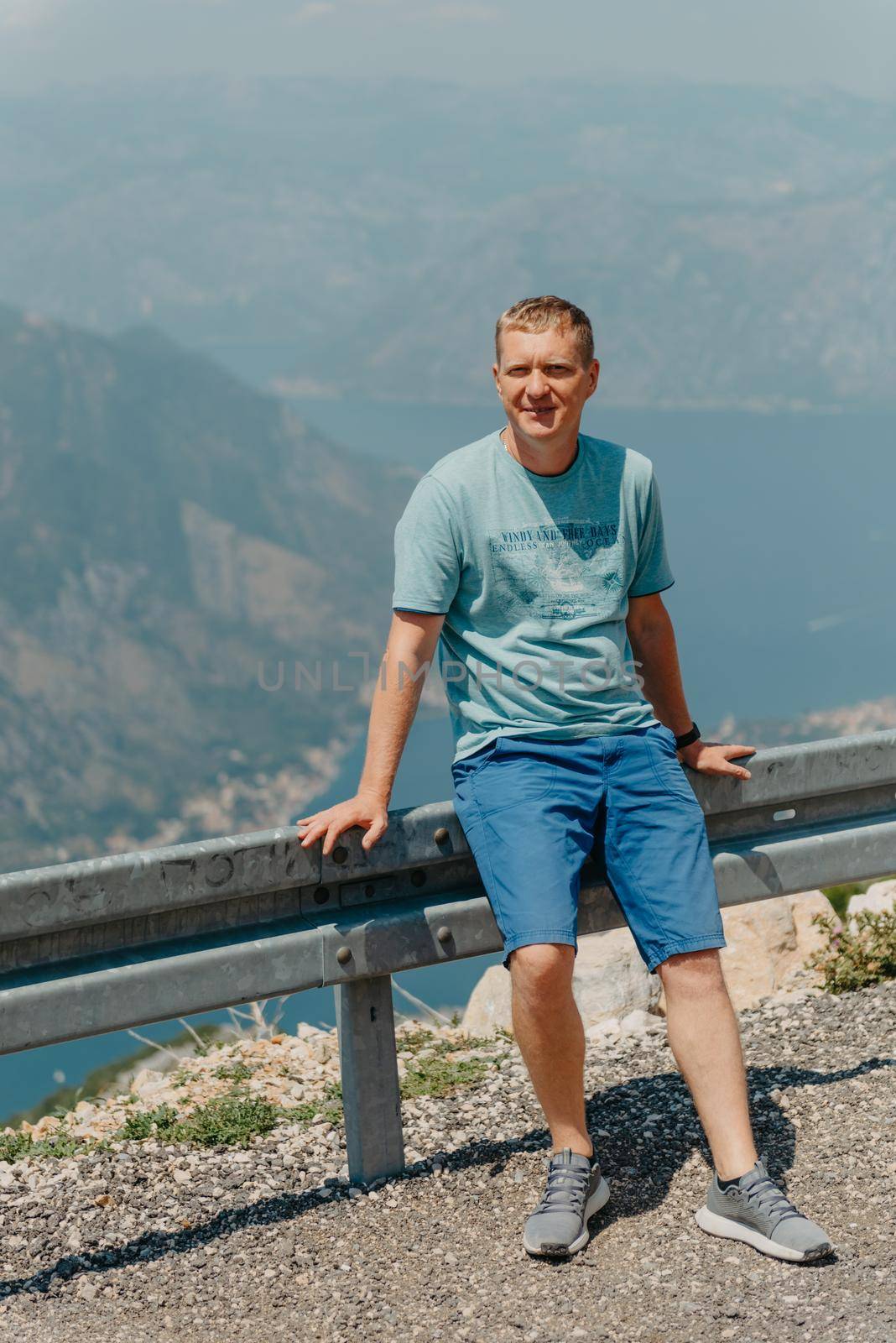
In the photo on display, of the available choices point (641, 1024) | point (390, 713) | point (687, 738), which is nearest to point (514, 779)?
point (390, 713)

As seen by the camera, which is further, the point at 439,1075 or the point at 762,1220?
the point at 439,1075

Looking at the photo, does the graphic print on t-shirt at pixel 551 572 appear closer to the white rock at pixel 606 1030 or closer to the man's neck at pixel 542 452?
the man's neck at pixel 542 452

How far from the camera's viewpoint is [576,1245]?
2469 millimetres

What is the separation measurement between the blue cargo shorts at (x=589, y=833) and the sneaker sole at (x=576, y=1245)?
1.48ft

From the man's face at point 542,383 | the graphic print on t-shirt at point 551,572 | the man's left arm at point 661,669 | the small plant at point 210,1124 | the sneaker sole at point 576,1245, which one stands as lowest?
the small plant at point 210,1124

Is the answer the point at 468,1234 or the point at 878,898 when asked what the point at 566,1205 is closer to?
the point at 468,1234

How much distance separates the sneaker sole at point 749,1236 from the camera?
93.1 inches

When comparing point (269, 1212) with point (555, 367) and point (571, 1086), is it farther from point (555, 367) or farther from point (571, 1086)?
point (555, 367)

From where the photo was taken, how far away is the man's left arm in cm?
296

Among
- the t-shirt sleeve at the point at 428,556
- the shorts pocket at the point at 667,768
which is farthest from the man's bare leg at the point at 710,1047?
the t-shirt sleeve at the point at 428,556

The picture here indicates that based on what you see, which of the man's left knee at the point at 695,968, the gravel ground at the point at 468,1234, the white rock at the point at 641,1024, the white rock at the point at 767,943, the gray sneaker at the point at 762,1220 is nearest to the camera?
the gravel ground at the point at 468,1234

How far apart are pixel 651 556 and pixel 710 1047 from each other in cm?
102

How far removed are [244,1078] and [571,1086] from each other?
115 cm

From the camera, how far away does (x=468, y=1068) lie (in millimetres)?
3369
